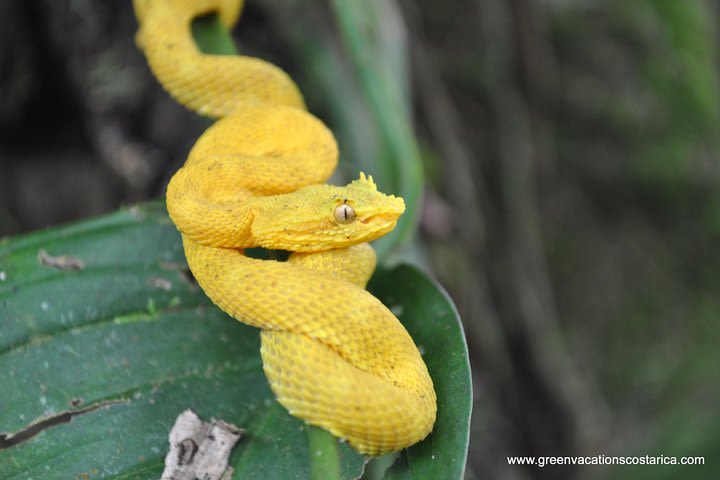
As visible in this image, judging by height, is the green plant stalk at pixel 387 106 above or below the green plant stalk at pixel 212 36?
below

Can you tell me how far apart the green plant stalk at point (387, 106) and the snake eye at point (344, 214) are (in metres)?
0.45

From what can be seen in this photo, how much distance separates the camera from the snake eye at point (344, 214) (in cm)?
110

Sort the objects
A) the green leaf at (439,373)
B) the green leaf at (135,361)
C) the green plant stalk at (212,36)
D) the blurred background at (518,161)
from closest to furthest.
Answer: the green leaf at (439,373)
the green leaf at (135,361)
the green plant stalk at (212,36)
the blurred background at (518,161)

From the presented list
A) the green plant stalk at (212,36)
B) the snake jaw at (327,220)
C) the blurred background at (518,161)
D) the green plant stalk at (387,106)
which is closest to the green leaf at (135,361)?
the snake jaw at (327,220)

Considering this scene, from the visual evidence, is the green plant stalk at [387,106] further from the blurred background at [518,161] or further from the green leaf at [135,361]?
the green leaf at [135,361]

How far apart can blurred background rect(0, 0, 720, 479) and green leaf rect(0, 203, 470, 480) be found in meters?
0.64

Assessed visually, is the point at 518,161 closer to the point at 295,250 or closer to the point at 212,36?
the point at 212,36

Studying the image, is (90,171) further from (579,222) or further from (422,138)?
(579,222)

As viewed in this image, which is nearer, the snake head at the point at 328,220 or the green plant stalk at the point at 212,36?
the snake head at the point at 328,220

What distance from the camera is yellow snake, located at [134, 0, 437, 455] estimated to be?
3.13ft

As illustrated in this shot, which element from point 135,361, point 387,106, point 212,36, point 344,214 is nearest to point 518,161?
point 387,106

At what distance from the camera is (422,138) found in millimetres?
2918

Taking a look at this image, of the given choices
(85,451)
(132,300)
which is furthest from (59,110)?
(85,451)

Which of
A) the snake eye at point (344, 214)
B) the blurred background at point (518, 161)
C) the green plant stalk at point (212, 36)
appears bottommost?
the blurred background at point (518, 161)
